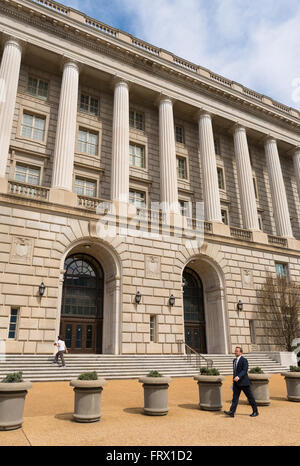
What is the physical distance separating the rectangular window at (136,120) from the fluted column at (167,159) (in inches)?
83.5

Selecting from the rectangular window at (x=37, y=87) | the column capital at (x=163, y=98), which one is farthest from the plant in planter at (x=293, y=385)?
the rectangular window at (x=37, y=87)

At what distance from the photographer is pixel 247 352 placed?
933 inches

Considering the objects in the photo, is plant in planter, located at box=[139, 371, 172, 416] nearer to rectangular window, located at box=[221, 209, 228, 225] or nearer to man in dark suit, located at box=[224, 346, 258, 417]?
man in dark suit, located at box=[224, 346, 258, 417]

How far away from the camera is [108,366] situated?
55.5 feet

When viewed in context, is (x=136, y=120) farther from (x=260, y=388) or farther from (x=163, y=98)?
(x=260, y=388)

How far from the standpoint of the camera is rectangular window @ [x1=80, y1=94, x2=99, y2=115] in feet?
89.7

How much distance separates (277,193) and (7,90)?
23.5 m

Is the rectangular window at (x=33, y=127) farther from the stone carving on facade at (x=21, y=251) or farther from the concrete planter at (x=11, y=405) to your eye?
the concrete planter at (x=11, y=405)

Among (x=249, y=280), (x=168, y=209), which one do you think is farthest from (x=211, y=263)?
(x=168, y=209)

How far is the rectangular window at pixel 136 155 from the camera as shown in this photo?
27625mm

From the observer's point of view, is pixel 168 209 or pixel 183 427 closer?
pixel 183 427

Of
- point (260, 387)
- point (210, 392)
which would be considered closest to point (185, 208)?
point (260, 387)
